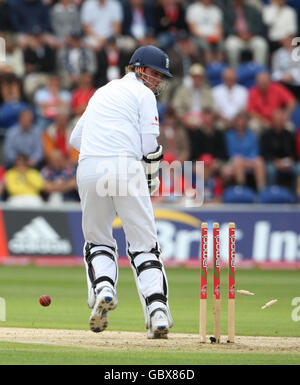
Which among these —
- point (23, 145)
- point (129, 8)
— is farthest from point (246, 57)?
point (23, 145)

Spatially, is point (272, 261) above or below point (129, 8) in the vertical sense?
below

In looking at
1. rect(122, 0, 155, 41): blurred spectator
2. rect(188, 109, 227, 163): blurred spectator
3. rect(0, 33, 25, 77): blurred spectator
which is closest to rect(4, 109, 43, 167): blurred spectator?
rect(0, 33, 25, 77): blurred spectator

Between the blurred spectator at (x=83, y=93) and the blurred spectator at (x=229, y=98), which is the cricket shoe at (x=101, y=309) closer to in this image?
the blurred spectator at (x=83, y=93)

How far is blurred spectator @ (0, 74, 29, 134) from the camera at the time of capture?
18.8m

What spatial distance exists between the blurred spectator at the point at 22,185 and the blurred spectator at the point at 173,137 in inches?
97.5

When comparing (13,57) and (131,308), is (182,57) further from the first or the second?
(131,308)

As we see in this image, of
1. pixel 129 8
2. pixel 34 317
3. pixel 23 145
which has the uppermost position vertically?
pixel 129 8

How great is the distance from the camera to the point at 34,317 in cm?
1039

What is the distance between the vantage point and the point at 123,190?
8.20m

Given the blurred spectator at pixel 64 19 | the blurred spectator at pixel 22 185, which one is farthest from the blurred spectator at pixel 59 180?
the blurred spectator at pixel 64 19

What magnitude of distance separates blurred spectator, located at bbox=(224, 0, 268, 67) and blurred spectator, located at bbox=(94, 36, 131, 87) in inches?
99.1

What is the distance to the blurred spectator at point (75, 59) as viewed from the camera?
19.7 m

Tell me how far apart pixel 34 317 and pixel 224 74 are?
1047 cm
